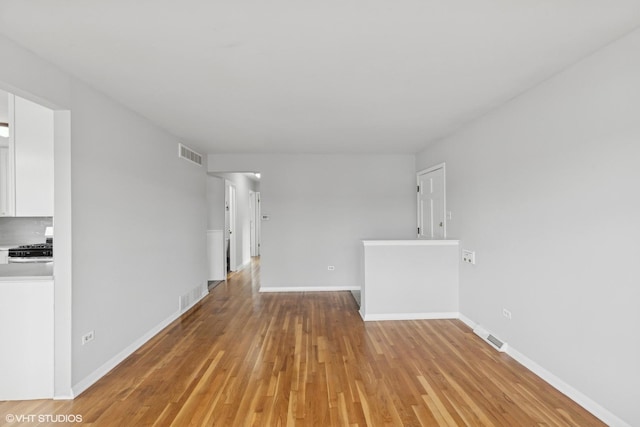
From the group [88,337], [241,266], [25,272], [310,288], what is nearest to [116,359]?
[88,337]

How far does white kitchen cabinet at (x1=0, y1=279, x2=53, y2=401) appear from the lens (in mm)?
2213

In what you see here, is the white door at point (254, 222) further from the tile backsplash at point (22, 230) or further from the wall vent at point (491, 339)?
the wall vent at point (491, 339)

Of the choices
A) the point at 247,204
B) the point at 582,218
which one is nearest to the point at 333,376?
the point at 582,218

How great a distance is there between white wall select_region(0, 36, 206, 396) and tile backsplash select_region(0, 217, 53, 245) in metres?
2.00

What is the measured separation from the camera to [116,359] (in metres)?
2.81

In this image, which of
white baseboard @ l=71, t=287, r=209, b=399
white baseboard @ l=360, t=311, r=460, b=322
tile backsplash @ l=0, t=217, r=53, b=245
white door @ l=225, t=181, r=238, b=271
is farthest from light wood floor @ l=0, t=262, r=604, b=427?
white door @ l=225, t=181, r=238, b=271

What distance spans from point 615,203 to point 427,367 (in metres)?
1.93

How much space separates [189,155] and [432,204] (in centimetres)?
400

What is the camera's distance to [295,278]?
18.0 ft

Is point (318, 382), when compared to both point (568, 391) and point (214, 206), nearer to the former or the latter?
point (568, 391)

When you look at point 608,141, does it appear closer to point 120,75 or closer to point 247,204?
point 120,75

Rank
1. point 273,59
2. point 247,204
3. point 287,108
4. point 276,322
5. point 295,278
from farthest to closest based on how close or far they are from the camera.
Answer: point 247,204
point 295,278
point 276,322
point 287,108
point 273,59

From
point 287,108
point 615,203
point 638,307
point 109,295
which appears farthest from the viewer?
point 287,108

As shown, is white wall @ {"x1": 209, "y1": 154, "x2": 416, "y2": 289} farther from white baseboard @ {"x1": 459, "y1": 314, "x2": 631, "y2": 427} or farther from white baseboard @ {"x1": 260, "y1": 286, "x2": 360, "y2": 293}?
white baseboard @ {"x1": 459, "y1": 314, "x2": 631, "y2": 427}
